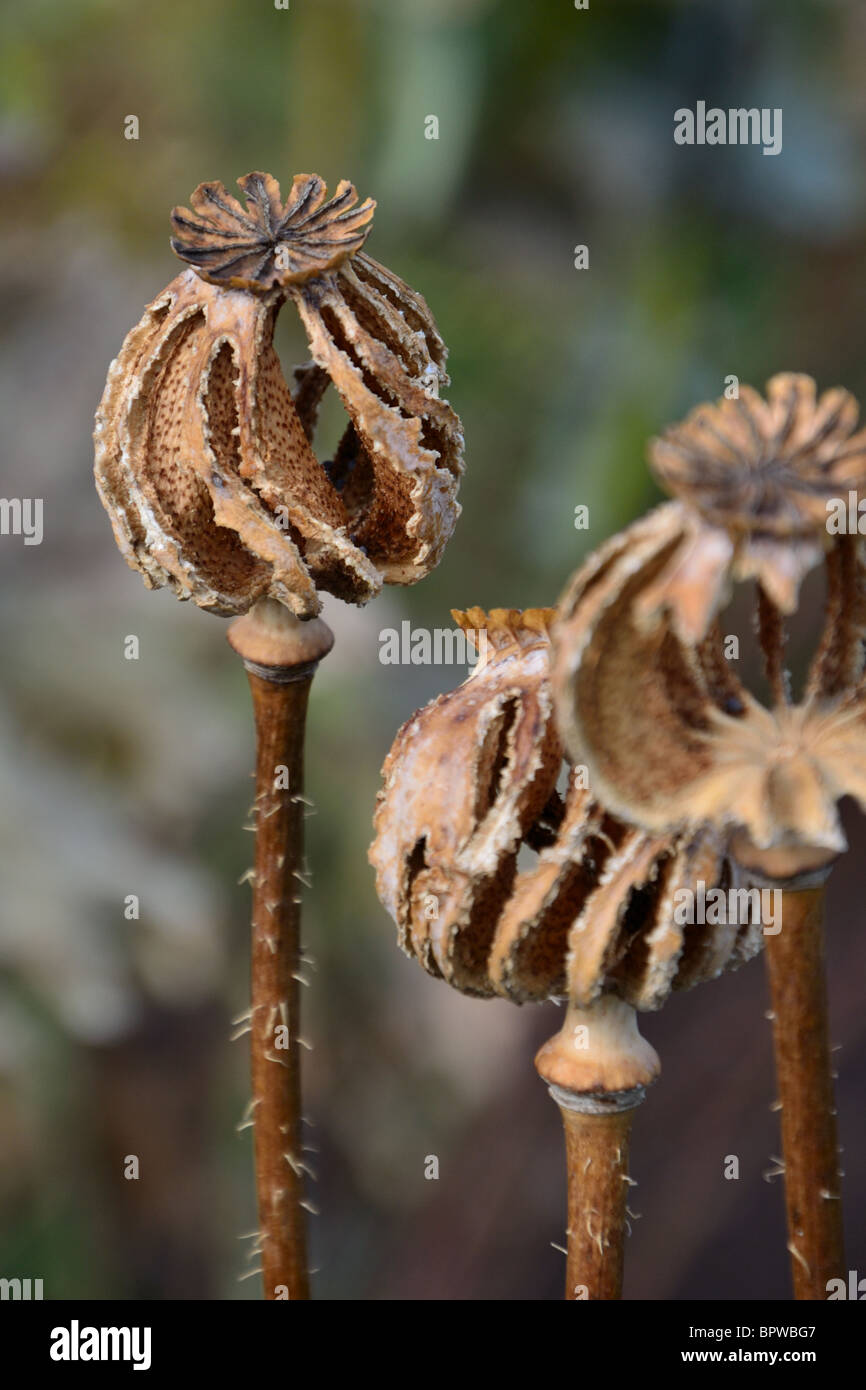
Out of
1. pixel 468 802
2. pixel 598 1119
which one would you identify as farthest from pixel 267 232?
pixel 598 1119

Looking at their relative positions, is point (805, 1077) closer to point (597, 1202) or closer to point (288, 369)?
point (597, 1202)

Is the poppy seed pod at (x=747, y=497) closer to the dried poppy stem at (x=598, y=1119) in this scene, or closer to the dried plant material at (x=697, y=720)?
the dried plant material at (x=697, y=720)

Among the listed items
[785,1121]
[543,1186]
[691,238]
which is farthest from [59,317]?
[785,1121]

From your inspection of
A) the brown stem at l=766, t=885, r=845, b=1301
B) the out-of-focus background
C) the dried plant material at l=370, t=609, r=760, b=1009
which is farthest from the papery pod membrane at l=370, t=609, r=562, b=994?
the out-of-focus background

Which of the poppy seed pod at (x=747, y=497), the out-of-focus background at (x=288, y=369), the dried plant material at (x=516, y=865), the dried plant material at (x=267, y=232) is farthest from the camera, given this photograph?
the out-of-focus background at (x=288, y=369)

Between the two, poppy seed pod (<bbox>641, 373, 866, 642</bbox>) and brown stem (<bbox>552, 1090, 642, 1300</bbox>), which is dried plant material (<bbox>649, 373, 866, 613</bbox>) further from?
brown stem (<bbox>552, 1090, 642, 1300</bbox>)

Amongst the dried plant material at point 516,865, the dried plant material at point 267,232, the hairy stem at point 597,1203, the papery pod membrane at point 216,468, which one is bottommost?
the hairy stem at point 597,1203

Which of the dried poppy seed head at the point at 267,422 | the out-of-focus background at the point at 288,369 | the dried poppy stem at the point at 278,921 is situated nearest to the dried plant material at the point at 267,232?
the dried poppy seed head at the point at 267,422
